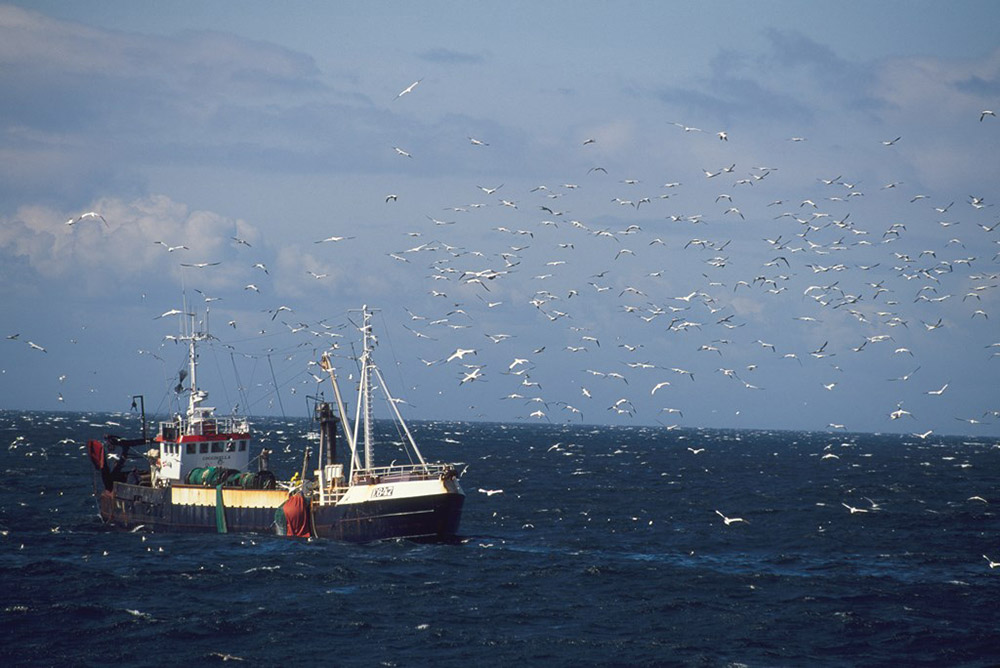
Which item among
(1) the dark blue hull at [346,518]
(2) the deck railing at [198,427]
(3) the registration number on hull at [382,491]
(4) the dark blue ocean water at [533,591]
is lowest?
(4) the dark blue ocean water at [533,591]

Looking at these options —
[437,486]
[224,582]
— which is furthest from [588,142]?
[224,582]

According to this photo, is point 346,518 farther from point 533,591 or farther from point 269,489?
point 533,591

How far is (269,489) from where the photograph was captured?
201 feet

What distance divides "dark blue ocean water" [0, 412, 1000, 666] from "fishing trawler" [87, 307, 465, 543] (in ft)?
3.73

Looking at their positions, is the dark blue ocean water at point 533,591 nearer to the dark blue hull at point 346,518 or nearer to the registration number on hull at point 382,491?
the dark blue hull at point 346,518

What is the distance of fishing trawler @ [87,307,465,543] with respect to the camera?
56.1 meters

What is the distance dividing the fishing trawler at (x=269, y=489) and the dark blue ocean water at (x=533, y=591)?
3.73ft

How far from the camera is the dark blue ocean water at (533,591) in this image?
3756 centimetres

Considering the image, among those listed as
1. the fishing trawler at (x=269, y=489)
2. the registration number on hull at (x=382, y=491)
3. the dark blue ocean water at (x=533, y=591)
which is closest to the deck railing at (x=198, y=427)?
the fishing trawler at (x=269, y=489)

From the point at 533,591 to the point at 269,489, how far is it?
65.0 ft

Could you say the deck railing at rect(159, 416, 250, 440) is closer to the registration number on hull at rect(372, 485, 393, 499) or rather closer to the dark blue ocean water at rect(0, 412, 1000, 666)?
the dark blue ocean water at rect(0, 412, 1000, 666)

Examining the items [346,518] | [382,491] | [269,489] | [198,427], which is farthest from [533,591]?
[198,427]

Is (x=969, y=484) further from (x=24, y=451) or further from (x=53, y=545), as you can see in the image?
(x=24, y=451)

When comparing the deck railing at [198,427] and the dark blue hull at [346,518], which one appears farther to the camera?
the deck railing at [198,427]
